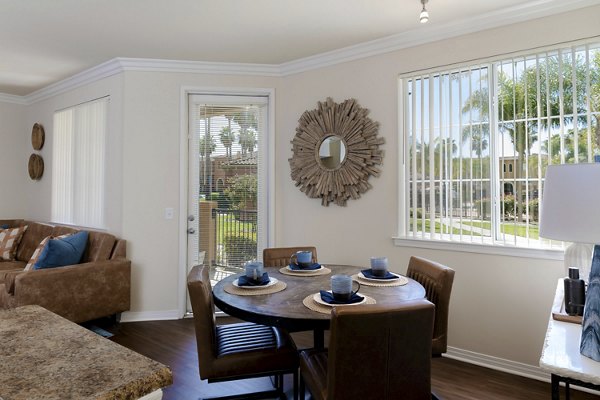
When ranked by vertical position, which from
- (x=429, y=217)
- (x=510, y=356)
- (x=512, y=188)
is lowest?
(x=510, y=356)

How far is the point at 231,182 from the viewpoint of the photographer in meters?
3.79

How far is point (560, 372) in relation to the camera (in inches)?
42.9

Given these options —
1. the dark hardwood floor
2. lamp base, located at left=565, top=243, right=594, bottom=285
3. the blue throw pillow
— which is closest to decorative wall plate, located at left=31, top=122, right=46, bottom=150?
the blue throw pillow

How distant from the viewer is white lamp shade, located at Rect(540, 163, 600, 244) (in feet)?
3.68

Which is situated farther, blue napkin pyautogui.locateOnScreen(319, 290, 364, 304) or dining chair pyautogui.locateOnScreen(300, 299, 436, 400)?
blue napkin pyautogui.locateOnScreen(319, 290, 364, 304)

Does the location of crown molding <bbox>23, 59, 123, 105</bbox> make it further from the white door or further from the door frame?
the white door

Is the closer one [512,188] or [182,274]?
[512,188]

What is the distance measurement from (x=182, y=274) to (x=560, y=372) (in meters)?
3.20

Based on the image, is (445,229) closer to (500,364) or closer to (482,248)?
(482,248)

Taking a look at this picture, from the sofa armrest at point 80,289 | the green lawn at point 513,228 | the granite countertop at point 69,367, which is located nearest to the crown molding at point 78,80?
Answer: the sofa armrest at point 80,289

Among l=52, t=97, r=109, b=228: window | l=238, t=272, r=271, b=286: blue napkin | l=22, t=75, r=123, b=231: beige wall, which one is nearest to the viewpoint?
l=238, t=272, r=271, b=286: blue napkin

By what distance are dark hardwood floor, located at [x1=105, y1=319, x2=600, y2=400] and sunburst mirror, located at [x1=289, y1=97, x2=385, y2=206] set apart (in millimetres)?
1376

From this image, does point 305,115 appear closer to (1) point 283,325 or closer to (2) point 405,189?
(2) point 405,189

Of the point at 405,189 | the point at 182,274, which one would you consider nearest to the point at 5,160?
the point at 182,274
